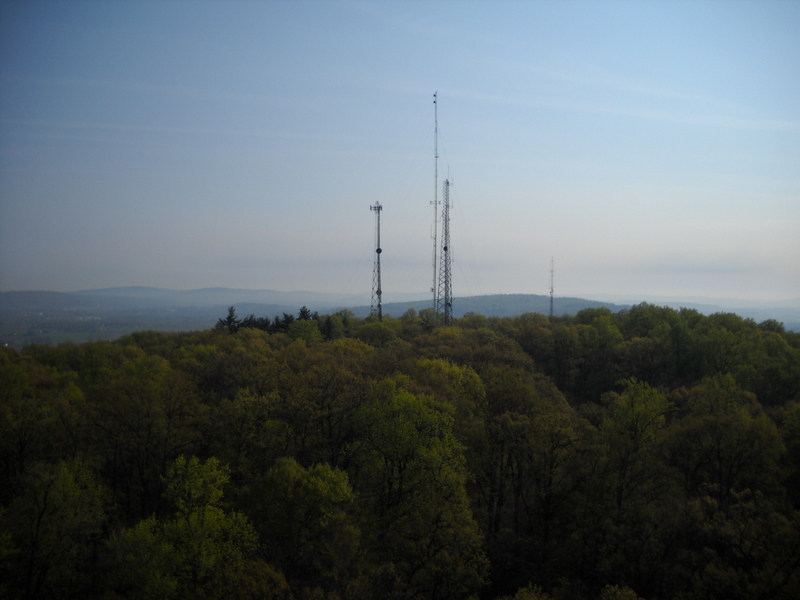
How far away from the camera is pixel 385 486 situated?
25312 millimetres

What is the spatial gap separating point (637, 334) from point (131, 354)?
187 feet

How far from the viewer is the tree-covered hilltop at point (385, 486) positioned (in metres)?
19.1

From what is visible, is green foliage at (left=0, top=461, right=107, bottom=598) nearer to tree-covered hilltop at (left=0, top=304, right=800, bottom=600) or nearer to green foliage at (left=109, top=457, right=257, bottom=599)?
tree-covered hilltop at (left=0, top=304, right=800, bottom=600)

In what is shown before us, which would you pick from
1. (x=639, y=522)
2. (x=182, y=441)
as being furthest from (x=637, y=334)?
(x=182, y=441)

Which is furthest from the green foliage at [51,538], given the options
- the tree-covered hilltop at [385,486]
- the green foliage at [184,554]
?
the green foliage at [184,554]

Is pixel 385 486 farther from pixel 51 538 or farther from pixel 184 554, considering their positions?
pixel 51 538

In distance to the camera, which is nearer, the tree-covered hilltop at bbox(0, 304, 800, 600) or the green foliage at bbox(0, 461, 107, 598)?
the tree-covered hilltop at bbox(0, 304, 800, 600)

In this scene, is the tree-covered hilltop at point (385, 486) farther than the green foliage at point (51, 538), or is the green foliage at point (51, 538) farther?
the green foliage at point (51, 538)

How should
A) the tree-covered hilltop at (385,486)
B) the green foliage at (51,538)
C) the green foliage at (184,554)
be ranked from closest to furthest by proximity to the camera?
1. the green foliage at (184,554)
2. the tree-covered hilltop at (385,486)
3. the green foliage at (51,538)

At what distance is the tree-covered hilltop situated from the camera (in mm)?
19062

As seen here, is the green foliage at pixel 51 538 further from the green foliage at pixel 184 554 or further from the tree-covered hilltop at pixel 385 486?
the green foliage at pixel 184 554

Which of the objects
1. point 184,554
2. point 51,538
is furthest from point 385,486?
point 51,538

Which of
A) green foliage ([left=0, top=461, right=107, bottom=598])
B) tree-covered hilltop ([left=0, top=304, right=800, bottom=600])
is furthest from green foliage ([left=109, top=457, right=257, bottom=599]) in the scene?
green foliage ([left=0, top=461, right=107, bottom=598])

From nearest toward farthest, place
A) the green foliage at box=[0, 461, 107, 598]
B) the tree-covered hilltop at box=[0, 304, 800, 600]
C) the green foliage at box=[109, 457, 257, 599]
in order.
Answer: the green foliage at box=[109, 457, 257, 599], the tree-covered hilltop at box=[0, 304, 800, 600], the green foliage at box=[0, 461, 107, 598]
